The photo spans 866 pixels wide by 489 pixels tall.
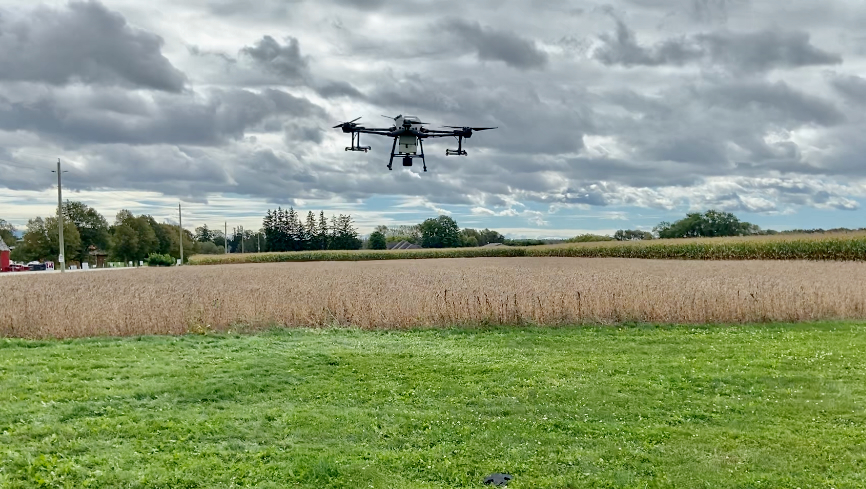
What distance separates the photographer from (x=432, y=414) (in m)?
8.47

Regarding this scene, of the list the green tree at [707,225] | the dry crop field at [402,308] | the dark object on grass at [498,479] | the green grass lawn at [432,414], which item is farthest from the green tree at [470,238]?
the dark object on grass at [498,479]

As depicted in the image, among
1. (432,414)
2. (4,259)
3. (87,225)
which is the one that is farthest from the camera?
(87,225)

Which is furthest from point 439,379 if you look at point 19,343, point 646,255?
point 646,255

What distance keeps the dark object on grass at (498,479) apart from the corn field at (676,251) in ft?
131

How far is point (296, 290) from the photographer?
19.1 meters

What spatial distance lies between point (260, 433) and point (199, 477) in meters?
1.28

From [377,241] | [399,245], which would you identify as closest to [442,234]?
[377,241]

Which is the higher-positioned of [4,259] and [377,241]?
[377,241]

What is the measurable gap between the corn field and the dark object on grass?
40.0m

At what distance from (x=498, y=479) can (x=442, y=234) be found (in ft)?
299

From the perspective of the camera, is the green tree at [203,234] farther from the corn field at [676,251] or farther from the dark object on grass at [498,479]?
the dark object on grass at [498,479]

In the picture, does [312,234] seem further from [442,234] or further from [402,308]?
[402,308]

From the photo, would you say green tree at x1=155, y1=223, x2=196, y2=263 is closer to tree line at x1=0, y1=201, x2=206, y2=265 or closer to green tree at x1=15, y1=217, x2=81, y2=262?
tree line at x1=0, y1=201, x2=206, y2=265

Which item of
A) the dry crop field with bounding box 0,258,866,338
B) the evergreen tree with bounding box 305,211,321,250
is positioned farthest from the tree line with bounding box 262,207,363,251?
the dry crop field with bounding box 0,258,866,338
